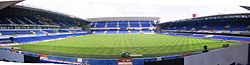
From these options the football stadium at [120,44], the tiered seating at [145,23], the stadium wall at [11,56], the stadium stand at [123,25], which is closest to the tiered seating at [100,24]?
the stadium stand at [123,25]

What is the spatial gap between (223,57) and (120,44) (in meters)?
17.6

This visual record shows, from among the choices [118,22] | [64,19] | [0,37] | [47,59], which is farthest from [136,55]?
[118,22]

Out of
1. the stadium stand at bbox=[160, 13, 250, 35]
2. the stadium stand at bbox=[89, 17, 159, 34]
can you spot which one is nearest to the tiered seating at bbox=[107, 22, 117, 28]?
the stadium stand at bbox=[89, 17, 159, 34]

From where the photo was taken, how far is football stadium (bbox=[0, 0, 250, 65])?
14.6 metres

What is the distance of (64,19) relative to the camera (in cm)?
6644

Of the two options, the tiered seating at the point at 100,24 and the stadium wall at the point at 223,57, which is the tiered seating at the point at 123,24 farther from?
the stadium wall at the point at 223,57

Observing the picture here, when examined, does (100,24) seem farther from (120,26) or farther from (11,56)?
(11,56)

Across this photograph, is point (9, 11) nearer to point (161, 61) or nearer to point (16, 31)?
point (16, 31)

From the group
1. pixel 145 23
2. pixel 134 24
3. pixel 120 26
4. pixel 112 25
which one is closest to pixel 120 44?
pixel 120 26

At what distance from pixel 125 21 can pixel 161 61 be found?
77716mm

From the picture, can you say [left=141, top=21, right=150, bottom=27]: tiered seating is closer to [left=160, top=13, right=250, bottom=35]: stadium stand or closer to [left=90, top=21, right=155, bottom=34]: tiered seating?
[left=90, top=21, right=155, bottom=34]: tiered seating

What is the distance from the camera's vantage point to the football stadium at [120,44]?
1459cm

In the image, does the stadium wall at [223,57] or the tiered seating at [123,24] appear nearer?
the stadium wall at [223,57]

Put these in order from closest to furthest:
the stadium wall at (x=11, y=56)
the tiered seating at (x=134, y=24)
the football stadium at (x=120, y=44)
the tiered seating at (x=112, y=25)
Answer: the football stadium at (x=120, y=44), the stadium wall at (x=11, y=56), the tiered seating at (x=112, y=25), the tiered seating at (x=134, y=24)
